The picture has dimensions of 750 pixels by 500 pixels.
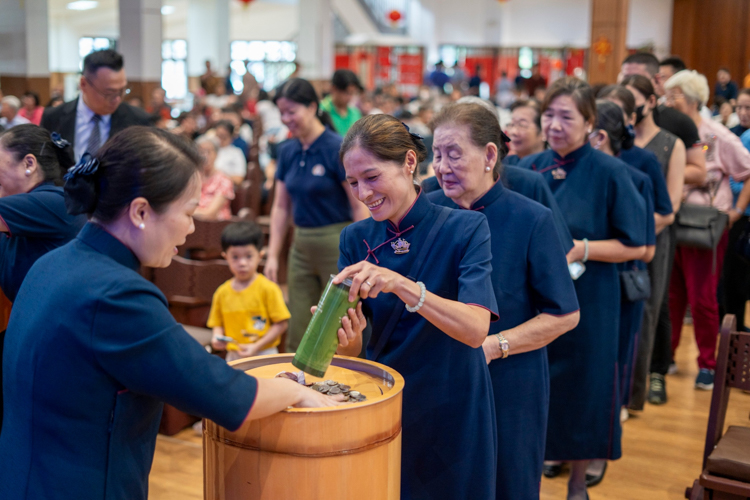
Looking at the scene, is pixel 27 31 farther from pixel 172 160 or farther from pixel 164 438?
pixel 172 160

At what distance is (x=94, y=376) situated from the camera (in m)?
1.16

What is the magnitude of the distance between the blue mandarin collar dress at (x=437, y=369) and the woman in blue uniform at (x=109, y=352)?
0.39 m

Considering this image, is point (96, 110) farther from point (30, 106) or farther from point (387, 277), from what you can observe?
point (30, 106)

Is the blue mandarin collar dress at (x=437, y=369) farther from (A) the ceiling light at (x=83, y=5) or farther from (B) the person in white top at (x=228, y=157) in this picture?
(A) the ceiling light at (x=83, y=5)

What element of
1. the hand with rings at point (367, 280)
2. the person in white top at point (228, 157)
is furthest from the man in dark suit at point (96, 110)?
the person in white top at point (228, 157)

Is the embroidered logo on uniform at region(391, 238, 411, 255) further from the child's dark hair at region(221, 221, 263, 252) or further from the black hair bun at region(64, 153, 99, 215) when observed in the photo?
the child's dark hair at region(221, 221, 263, 252)

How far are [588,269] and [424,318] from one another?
1231 millimetres

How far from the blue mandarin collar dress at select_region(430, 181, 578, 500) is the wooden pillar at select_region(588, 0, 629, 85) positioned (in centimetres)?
833

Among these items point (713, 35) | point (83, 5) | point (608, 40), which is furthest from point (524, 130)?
point (83, 5)

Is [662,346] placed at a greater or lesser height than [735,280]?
lesser

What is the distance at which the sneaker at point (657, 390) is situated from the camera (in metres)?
3.96

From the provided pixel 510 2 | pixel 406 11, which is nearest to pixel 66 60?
pixel 406 11

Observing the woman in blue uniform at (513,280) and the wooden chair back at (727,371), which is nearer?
the woman in blue uniform at (513,280)

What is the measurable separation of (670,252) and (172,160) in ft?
10.6
